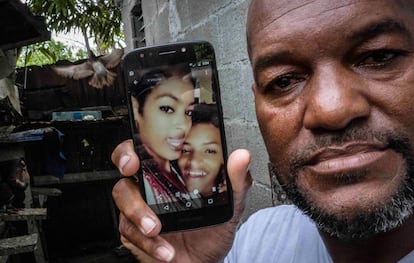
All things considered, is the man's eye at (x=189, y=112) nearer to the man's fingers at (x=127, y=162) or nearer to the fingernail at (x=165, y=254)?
the man's fingers at (x=127, y=162)

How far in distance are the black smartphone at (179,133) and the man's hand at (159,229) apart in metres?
0.03

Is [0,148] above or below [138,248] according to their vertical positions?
above

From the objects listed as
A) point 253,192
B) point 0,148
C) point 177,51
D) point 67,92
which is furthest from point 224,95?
point 67,92

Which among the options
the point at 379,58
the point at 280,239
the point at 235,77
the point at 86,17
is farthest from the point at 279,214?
the point at 86,17

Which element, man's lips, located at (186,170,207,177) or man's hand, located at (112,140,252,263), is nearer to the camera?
man's hand, located at (112,140,252,263)

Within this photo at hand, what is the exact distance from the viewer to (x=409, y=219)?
0.91 metres

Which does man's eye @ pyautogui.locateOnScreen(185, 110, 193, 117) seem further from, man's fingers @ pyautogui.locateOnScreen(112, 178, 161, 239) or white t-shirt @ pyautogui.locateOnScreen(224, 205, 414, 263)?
white t-shirt @ pyautogui.locateOnScreen(224, 205, 414, 263)

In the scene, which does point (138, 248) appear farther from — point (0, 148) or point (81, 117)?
point (81, 117)

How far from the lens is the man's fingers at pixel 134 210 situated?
906mm

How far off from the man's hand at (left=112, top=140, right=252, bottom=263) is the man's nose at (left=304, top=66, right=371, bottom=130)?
0.16 meters

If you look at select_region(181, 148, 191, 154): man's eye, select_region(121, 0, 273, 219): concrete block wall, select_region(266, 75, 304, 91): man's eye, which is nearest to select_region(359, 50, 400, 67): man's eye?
select_region(266, 75, 304, 91): man's eye

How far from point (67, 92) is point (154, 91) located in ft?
20.5

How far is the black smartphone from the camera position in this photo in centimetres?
101

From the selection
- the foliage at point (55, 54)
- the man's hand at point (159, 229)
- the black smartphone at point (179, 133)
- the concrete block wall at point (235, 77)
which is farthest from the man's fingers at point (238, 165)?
the foliage at point (55, 54)
